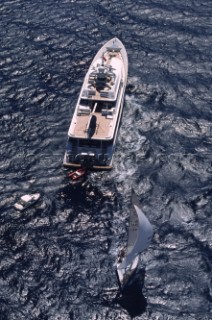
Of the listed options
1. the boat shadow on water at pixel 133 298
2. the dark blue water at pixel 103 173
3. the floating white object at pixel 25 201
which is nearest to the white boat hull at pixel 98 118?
the dark blue water at pixel 103 173

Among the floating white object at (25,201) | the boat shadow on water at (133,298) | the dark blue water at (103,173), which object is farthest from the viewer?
the floating white object at (25,201)

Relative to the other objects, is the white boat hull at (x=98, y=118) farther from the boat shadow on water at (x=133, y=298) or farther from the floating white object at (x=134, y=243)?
the boat shadow on water at (x=133, y=298)

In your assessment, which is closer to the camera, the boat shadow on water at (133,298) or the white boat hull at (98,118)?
the boat shadow on water at (133,298)

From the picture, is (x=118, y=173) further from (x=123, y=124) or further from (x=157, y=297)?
(x=157, y=297)

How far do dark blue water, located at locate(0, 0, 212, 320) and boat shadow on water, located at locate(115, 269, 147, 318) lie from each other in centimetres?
20

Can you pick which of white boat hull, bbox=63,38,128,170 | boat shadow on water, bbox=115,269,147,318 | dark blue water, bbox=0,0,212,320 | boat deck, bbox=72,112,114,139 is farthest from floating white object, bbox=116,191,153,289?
boat deck, bbox=72,112,114,139

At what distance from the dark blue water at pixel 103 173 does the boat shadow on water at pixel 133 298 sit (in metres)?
0.20

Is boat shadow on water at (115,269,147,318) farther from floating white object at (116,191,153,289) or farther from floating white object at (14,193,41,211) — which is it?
floating white object at (14,193,41,211)

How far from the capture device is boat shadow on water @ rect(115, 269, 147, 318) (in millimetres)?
63031

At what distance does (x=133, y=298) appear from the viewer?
6419 cm

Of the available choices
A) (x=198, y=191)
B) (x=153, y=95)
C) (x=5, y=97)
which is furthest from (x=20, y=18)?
(x=198, y=191)

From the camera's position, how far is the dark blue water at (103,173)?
214ft

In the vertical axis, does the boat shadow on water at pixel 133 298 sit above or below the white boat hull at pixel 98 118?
below

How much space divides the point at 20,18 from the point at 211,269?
80234 mm
